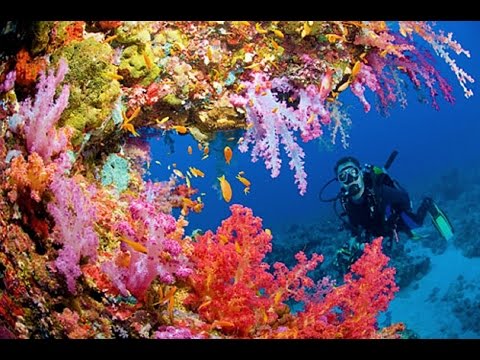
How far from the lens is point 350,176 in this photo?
6.82 meters

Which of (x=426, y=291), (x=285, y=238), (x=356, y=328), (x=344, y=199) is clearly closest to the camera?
(x=356, y=328)

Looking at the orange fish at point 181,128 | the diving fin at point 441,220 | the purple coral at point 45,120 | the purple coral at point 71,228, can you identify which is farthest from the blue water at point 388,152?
the purple coral at point 71,228

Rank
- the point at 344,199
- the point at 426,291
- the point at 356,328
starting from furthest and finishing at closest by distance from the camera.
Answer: the point at 426,291, the point at 344,199, the point at 356,328

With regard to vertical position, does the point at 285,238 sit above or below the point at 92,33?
above

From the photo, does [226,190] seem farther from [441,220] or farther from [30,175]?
[441,220]

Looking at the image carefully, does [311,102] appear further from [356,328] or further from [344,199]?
[344,199]

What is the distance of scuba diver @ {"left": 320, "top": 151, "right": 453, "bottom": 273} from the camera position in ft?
22.3

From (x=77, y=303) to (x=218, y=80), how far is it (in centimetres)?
236

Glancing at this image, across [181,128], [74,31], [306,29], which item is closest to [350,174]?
[306,29]

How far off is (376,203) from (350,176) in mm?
644

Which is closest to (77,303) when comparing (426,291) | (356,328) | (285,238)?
(356,328)

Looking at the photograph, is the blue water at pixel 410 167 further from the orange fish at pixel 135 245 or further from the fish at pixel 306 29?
the orange fish at pixel 135 245

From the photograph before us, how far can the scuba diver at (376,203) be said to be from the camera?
680 cm
